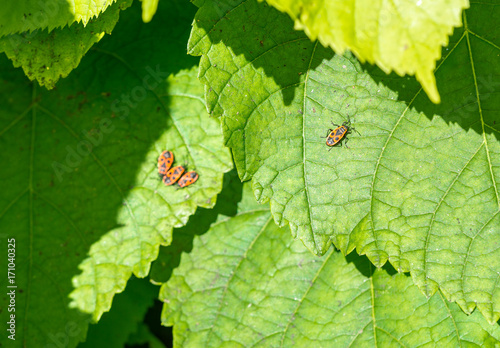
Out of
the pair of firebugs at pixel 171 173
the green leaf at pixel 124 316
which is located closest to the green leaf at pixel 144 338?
the green leaf at pixel 124 316

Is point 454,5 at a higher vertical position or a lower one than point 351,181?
higher

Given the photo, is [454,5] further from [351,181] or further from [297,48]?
[351,181]

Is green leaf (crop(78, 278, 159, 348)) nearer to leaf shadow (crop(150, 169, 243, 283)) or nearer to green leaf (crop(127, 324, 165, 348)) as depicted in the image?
green leaf (crop(127, 324, 165, 348))

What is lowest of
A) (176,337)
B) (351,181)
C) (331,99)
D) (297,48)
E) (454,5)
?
(176,337)

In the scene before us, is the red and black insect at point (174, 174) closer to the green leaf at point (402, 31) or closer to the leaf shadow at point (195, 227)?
the leaf shadow at point (195, 227)

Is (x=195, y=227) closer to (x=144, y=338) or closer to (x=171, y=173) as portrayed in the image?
(x=171, y=173)

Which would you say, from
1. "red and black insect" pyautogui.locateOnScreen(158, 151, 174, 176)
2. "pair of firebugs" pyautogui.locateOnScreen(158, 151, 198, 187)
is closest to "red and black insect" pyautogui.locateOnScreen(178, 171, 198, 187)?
"pair of firebugs" pyautogui.locateOnScreen(158, 151, 198, 187)

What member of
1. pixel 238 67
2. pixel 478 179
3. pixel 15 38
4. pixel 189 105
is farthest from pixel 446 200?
pixel 15 38

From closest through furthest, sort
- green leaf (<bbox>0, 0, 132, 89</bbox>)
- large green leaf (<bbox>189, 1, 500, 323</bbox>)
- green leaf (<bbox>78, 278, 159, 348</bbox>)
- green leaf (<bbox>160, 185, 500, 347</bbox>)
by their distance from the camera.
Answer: large green leaf (<bbox>189, 1, 500, 323</bbox>)
green leaf (<bbox>0, 0, 132, 89</bbox>)
green leaf (<bbox>160, 185, 500, 347</bbox>)
green leaf (<bbox>78, 278, 159, 348</bbox>)
